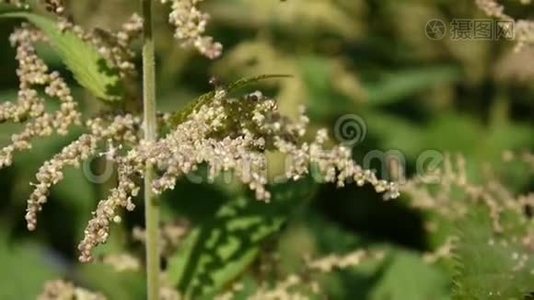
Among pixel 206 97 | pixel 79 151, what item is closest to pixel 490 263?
pixel 206 97

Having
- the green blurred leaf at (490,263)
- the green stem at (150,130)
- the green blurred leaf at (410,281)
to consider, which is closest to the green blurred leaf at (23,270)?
the green blurred leaf at (410,281)

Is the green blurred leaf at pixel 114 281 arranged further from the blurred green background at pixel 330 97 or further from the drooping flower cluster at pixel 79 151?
the drooping flower cluster at pixel 79 151

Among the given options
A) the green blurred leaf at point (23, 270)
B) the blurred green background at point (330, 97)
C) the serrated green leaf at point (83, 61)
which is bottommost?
the serrated green leaf at point (83, 61)

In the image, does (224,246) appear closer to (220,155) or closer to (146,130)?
(146,130)

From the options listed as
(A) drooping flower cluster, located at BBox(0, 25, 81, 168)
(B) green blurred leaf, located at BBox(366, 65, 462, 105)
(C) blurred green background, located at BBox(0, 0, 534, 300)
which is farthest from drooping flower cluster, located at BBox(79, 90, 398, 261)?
(B) green blurred leaf, located at BBox(366, 65, 462, 105)

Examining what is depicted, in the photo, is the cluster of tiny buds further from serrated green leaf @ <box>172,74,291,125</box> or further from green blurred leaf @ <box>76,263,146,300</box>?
green blurred leaf @ <box>76,263,146,300</box>

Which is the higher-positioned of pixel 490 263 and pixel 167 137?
pixel 167 137

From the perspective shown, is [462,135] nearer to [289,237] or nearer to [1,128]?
[289,237]
